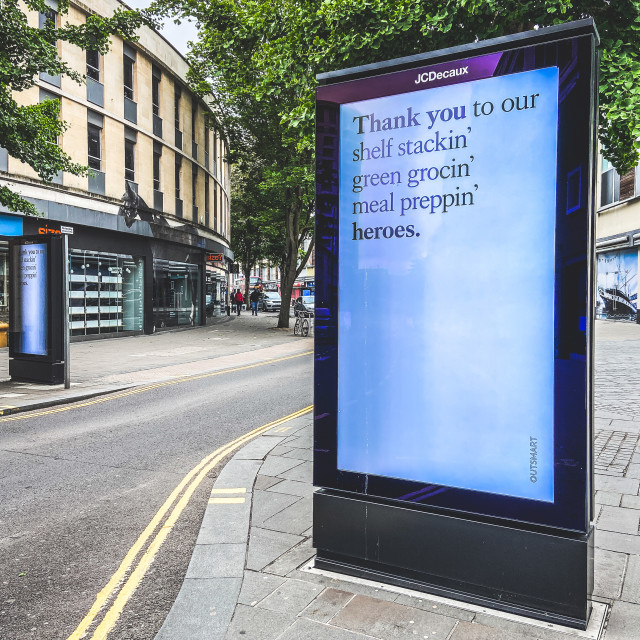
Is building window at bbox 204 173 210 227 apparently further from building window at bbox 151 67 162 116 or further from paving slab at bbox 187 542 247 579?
paving slab at bbox 187 542 247 579

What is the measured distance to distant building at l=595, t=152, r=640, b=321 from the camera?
2834cm

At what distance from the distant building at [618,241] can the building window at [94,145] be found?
22.6 metres

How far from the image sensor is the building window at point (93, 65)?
2183 centimetres

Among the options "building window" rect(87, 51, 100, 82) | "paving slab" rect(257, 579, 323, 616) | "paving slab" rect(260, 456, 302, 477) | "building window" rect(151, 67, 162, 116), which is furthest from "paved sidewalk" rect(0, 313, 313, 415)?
"building window" rect(151, 67, 162, 116)

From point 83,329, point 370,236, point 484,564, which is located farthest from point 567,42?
point 83,329

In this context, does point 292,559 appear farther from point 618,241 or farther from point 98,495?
point 618,241

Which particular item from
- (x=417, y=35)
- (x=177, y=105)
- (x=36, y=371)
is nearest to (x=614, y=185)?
(x=177, y=105)

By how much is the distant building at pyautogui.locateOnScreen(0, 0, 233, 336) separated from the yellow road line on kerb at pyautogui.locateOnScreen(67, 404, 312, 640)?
43.9ft

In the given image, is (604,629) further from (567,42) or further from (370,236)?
(567,42)

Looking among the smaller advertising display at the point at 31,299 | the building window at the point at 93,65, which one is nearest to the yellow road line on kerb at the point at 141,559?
the smaller advertising display at the point at 31,299

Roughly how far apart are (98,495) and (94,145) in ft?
65.5

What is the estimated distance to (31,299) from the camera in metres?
11.3

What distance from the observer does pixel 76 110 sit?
21.1 metres

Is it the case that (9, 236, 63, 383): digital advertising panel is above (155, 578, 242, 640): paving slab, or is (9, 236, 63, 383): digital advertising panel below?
above
